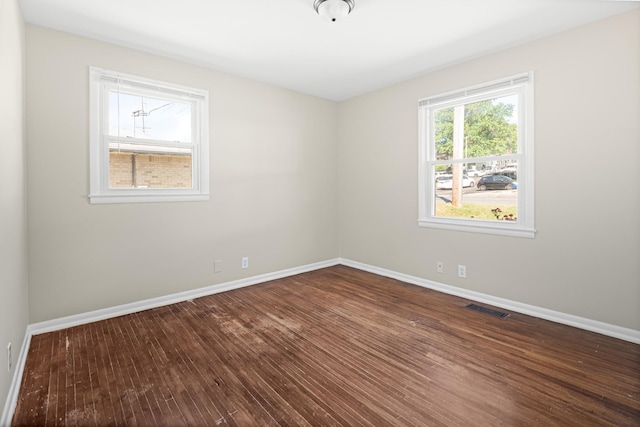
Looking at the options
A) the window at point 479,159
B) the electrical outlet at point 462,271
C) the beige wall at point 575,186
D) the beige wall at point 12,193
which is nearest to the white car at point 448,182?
the window at point 479,159

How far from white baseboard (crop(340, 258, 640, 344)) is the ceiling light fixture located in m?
3.06

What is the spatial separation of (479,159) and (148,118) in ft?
11.8

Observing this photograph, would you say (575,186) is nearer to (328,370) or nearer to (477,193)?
(477,193)

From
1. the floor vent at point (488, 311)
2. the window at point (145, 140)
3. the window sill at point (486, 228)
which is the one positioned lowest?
Result: the floor vent at point (488, 311)

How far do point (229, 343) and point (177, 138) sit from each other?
2280mm

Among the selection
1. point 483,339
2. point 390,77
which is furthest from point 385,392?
A: point 390,77

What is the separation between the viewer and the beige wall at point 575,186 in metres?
2.53

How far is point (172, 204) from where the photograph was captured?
3408mm

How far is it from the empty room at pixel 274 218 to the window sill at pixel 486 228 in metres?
0.03

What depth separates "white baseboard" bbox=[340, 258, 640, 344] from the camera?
2.57 meters

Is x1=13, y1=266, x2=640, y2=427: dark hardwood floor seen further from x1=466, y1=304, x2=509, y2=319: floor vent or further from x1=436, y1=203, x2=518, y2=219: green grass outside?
x1=436, y1=203, x2=518, y2=219: green grass outside

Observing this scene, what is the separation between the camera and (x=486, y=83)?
3291mm

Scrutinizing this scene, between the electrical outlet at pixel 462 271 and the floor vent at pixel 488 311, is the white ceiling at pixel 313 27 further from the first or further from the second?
the floor vent at pixel 488 311

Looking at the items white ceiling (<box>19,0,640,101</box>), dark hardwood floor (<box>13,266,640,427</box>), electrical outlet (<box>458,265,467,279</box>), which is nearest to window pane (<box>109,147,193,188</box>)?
white ceiling (<box>19,0,640,101</box>)
